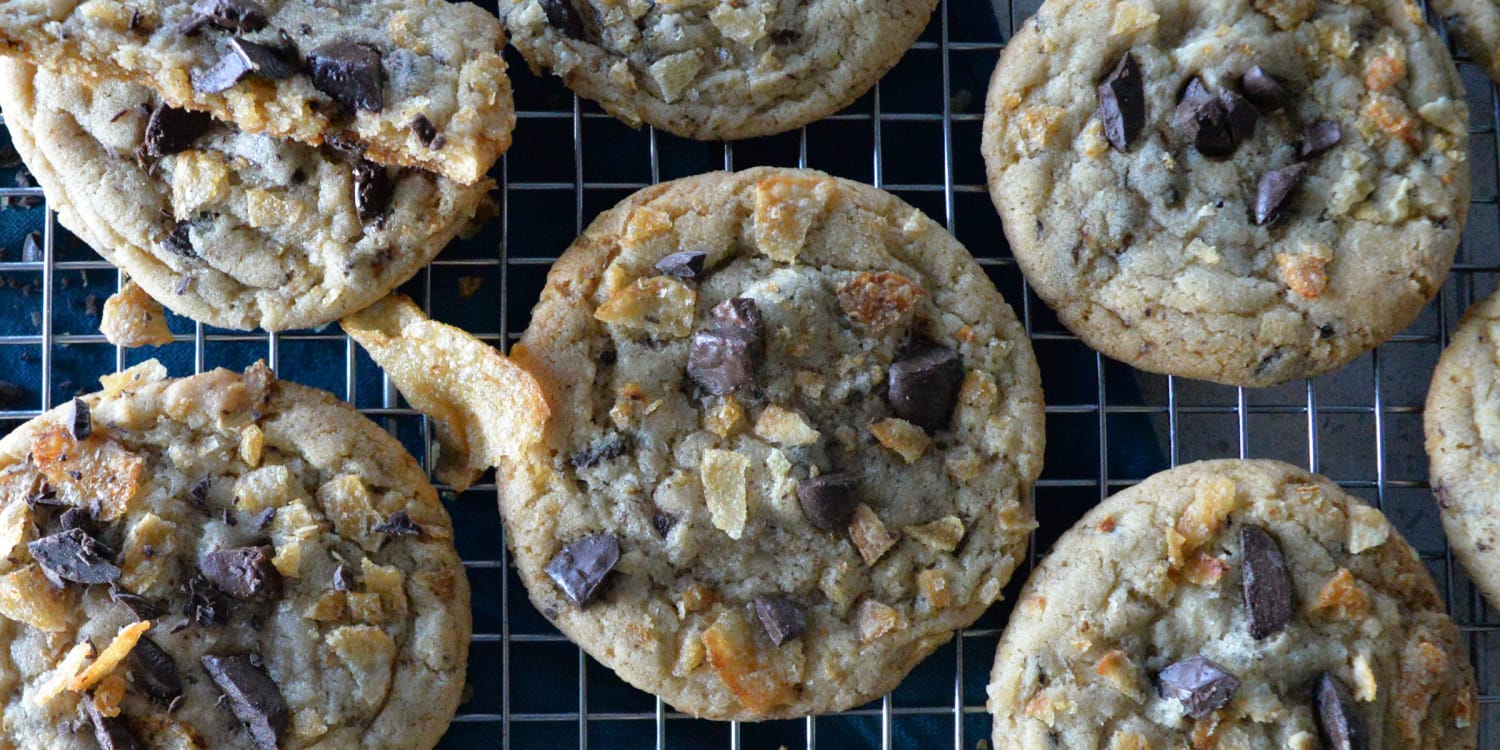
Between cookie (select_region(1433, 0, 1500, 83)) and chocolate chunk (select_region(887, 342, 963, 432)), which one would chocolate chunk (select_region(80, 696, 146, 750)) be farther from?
cookie (select_region(1433, 0, 1500, 83))

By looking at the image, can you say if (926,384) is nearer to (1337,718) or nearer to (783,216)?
(783,216)

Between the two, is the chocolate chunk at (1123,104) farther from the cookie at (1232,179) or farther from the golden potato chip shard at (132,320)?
the golden potato chip shard at (132,320)

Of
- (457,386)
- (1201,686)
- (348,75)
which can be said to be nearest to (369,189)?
(348,75)

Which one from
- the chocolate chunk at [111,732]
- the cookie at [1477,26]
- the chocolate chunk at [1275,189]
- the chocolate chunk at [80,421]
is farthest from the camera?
the cookie at [1477,26]

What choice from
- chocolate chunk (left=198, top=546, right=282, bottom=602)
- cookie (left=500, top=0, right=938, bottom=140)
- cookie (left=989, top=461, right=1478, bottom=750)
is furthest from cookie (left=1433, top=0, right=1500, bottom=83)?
chocolate chunk (left=198, top=546, right=282, bottom=602)

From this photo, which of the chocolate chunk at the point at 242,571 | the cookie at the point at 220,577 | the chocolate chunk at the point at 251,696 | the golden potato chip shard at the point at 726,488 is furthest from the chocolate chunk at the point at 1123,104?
the chocolate chunk at the point at 251,696
